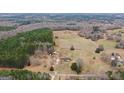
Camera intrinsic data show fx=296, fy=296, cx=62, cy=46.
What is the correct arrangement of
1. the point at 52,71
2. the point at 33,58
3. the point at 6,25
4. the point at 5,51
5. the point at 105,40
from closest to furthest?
the point at 52,71
the point at 33,58
the point at 5,51
the point at 105,40
the point at 6,25

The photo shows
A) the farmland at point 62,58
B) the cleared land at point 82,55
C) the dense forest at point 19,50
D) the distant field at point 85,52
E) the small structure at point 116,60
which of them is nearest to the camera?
the farmland at point 62,58

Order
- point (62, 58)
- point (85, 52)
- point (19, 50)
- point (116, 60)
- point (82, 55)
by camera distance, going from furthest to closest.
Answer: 1. point (85, 52)
2. point (19, 50)
3. point (82, 55)
4. point (62, 58)
5. point (116, 60)

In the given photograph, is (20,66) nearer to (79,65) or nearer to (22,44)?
(79,65)

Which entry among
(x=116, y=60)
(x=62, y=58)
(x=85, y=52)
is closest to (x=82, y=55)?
(x=85, y=52)

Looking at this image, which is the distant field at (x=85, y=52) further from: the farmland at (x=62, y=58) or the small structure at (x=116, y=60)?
the small structure at (x=116, y=60)

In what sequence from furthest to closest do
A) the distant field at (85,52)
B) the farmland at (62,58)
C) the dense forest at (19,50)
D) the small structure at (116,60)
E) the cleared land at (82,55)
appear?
the dense forest at (19,50), the small structure at (116,60), the distant field at (85,52), the cleared land at (82,55), the farmland at (62,58)

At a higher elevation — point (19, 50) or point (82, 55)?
point (19, 50)

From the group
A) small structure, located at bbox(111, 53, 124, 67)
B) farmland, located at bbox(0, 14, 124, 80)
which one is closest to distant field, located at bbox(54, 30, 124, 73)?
farmland, located at bbox(0, 14, 124, 80)

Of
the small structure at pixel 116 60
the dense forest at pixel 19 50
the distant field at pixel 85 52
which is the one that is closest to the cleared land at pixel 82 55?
the distant field at pixel 85 52

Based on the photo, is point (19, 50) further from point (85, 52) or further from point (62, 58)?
point (85, 52)
